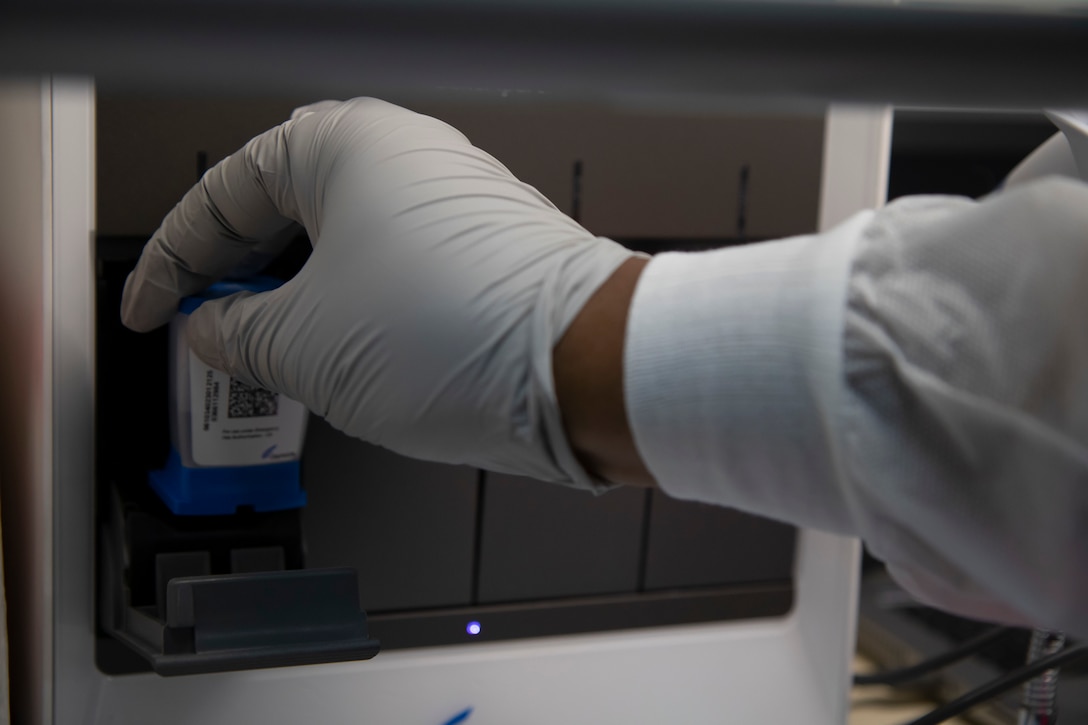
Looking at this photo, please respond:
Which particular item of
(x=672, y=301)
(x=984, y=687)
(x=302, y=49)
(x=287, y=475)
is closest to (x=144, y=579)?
(x=287, y=475)

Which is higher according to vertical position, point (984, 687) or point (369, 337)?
point (369, 337)

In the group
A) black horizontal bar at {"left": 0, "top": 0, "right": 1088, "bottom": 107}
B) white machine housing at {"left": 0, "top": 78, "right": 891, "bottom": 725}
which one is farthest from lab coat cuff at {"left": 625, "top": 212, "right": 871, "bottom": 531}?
white machine housing at {"left": 0, "top": 78, "right": 891, "bottom": 725}

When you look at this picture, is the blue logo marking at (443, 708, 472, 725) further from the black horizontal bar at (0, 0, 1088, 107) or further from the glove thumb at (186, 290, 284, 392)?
the black horizontal bar at (0, 0, 1088, 107)

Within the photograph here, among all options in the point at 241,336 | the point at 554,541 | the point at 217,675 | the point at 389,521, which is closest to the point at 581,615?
the point at 554,541

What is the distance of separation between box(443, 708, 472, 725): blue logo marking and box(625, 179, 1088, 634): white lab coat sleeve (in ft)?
1.78

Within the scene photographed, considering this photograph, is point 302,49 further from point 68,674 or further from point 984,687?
point 984,687

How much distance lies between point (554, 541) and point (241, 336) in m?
0.43

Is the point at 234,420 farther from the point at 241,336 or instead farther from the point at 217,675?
the point at 217,675

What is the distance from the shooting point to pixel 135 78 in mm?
233

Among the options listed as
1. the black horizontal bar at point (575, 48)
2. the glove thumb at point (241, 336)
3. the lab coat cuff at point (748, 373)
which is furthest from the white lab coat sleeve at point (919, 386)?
the glove thumb at point (241, 336)

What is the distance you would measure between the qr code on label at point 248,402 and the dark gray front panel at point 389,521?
14cm

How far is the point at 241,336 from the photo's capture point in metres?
0.63

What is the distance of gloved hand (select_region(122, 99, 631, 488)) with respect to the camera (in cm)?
51

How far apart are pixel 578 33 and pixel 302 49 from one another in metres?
0.07
